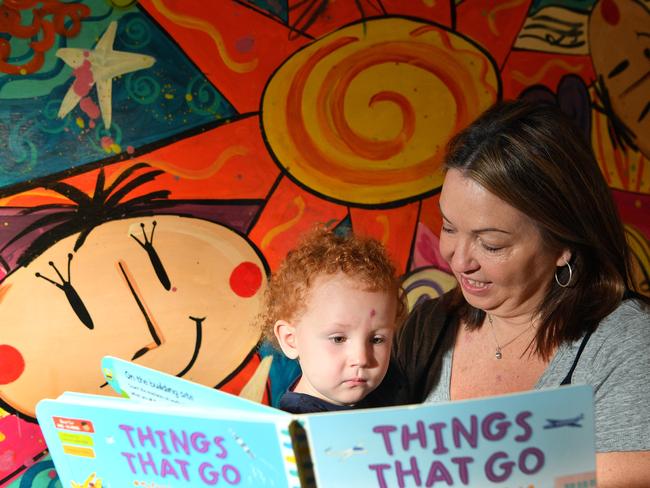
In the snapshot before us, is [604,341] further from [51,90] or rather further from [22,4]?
[22,4]

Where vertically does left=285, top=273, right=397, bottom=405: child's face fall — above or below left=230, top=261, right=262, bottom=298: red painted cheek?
below

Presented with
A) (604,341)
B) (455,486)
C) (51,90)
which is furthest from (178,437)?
(51,90)

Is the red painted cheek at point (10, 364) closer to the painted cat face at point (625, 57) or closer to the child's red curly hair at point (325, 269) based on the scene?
the child's red curly hair at point (325, 269)

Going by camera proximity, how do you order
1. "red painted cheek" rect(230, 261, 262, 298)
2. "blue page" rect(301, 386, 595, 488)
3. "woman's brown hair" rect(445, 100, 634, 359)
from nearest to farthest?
1. "blue page" rect(301, 386, 595, 488)
2. "woman's brown hair" rect(445, 100, 634, 359)
3. "red painted cheek" rect(230, 261, 262, 298)

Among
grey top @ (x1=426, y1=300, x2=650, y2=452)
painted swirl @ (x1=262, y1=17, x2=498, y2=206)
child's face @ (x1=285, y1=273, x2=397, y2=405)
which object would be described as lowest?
grey top @ (x1=426, y1=300, x2=650, y2=452)

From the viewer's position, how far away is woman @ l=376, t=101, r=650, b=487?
5.10ft

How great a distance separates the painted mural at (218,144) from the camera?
6.77 feet

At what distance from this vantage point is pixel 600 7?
8.84 feet

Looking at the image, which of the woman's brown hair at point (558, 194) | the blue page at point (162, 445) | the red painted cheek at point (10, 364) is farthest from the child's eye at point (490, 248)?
the red painted cheek at point (10, 364)

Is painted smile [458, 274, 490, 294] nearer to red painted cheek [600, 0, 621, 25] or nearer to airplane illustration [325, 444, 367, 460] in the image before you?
airplane illustration [325, 444, 367, 460]

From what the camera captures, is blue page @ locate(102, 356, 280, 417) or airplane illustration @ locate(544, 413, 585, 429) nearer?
airplane illustration @ locate(544, 413, 585, 429)

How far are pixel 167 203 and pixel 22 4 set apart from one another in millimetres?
693

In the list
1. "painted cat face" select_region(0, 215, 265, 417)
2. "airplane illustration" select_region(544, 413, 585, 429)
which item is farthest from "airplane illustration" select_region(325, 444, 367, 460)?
"painted cat face" select_region(0, 215, 265, 417)

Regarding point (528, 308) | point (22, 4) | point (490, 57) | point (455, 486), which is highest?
point (22, 4)
